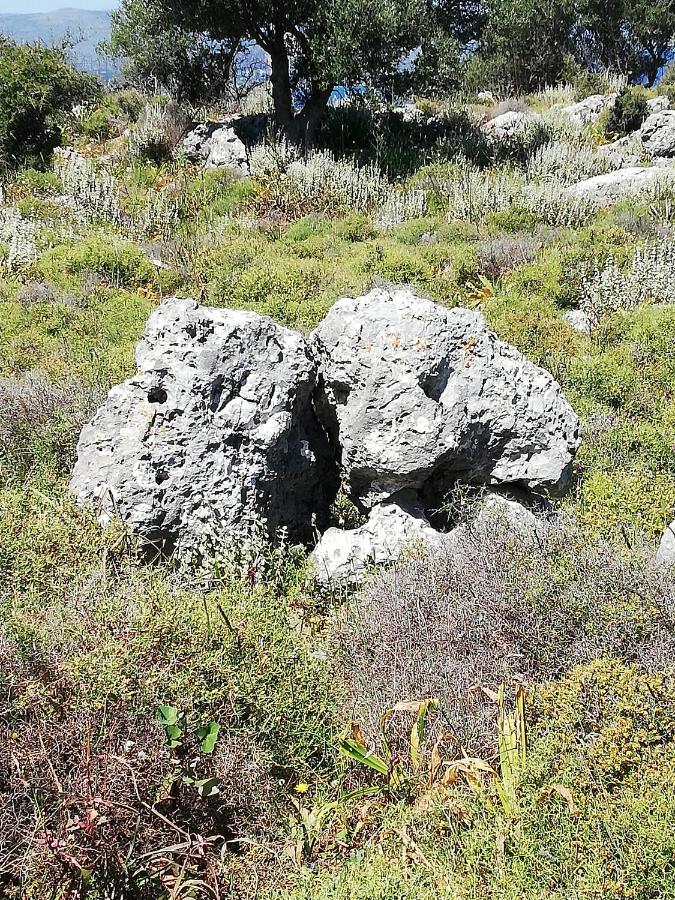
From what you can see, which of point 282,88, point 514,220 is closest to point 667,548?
point 514,220

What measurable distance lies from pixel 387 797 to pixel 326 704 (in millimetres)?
477

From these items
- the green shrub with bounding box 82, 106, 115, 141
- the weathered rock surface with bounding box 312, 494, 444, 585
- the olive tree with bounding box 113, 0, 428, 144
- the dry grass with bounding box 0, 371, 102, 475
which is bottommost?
the weathered rock surface with bounding box 312, 494, 444, 585

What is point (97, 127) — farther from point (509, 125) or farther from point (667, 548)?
point (667, 548)

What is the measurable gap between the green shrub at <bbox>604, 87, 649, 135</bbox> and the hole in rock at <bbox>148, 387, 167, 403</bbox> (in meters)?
14.8

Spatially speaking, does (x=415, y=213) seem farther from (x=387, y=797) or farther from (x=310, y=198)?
(x=387, y=797)

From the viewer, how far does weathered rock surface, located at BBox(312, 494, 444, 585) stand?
3.86 m

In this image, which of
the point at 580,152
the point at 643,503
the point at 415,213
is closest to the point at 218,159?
the point at 415,213

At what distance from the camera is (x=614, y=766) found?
225 cm

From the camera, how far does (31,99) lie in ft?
43.8

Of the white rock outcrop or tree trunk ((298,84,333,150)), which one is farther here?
tree trunk ((298,84,333,150))

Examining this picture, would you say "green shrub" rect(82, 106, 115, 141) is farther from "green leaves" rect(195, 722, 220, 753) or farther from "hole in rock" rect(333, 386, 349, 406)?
"green leaves" rect(195, 722, 220, 753)

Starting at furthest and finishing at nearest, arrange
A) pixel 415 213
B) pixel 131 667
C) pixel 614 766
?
1. pixel 415 213
2. pixel 131 667
3. pixel 614 766

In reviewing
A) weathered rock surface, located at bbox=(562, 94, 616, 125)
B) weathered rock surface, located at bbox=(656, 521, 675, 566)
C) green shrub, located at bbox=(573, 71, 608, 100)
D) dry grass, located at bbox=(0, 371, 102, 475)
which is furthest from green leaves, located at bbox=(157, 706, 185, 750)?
green shrub, located at bbox=(573, 71, 608, 100)

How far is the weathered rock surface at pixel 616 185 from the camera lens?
10.6 meters
